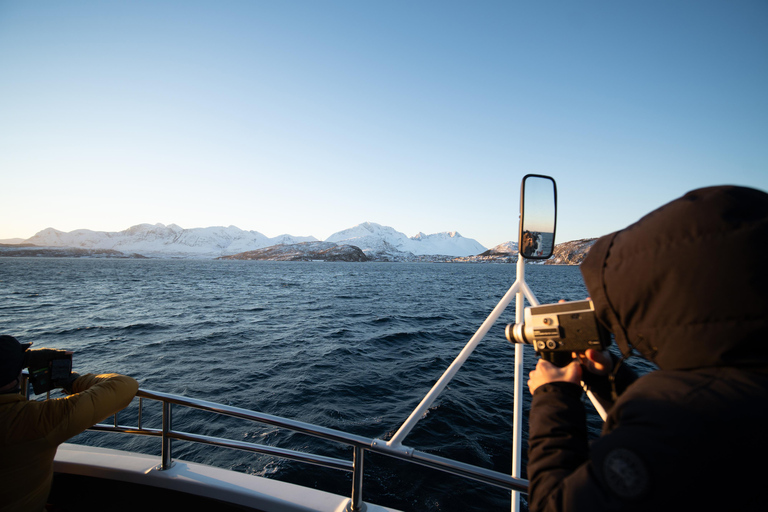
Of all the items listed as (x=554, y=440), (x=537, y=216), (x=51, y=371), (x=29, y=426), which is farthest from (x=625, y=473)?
(x=51, y=371)

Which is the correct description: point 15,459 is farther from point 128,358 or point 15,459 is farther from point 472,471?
point 128,358

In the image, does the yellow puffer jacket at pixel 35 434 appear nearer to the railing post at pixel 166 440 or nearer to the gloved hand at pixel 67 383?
the gloved hand at pixel 67 383

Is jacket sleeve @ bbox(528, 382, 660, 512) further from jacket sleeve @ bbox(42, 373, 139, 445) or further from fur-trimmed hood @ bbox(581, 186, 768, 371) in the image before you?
jacket sleeve @ bbox(42, 373, 139, 445)

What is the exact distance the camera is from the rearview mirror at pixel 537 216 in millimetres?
2408

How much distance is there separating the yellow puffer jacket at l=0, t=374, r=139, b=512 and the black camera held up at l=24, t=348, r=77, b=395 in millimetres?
143

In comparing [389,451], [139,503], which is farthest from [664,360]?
[139,503]

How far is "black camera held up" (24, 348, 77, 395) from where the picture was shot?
2.33 metres

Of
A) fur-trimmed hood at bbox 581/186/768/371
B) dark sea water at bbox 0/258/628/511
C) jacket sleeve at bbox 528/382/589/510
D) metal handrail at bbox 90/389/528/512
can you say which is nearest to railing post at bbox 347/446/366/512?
metal handrail at bbox 90/389/528/512

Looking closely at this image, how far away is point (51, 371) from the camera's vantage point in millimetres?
2424


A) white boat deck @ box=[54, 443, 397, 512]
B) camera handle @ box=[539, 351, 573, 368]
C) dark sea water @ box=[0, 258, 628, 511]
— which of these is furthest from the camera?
dark sea water @ box=[0, 258, 628, 511]

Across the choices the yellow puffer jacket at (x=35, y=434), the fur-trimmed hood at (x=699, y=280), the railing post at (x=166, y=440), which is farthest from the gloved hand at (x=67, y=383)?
the fur-trimmed hood at (x=699, y=280)

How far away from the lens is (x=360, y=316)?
958 inches

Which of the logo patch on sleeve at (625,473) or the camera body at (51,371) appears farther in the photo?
the camera body at (51,371)

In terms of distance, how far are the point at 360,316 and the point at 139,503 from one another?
2140cm
